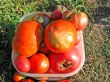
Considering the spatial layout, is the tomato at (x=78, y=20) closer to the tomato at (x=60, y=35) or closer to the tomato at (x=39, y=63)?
the tomato at (x=60, y=35)

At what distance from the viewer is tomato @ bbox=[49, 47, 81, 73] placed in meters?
2.18

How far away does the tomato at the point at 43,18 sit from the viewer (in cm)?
227

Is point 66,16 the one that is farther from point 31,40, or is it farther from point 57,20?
point 31,40

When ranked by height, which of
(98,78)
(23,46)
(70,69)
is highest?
(23,46)

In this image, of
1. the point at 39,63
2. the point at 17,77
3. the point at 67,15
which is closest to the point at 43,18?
the point at 67,15

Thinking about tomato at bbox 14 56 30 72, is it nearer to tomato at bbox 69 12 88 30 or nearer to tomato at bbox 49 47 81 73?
tomato at bbox 49 47 81 73

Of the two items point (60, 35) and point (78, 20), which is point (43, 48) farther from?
point (78, 20)

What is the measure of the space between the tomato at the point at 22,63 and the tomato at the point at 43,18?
0.89 feet

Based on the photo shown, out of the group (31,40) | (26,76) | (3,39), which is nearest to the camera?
(31,40)

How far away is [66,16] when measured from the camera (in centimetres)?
222

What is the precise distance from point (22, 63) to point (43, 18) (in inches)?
14.1

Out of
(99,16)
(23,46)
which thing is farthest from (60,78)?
(99,16)

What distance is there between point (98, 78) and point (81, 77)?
0.13 meters

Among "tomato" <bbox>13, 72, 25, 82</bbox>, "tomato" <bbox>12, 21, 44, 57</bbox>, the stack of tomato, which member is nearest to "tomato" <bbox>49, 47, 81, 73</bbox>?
the stack of tomato
